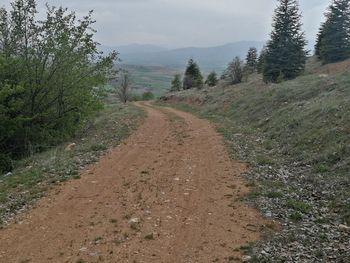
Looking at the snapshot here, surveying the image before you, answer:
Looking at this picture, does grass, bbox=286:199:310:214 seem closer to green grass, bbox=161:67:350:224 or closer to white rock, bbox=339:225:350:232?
green grass, bbox=161:67:350:224

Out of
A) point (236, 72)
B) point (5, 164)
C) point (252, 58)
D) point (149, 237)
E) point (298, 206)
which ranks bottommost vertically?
point (5, 164)

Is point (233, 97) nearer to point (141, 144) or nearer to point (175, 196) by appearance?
point (141, 144)

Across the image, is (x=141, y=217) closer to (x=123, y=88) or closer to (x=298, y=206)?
(x=298, y=206)

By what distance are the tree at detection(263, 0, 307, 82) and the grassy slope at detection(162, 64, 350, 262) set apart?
15.2 meters

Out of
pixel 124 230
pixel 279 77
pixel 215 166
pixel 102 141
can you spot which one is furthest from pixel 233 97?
pixel 124 230

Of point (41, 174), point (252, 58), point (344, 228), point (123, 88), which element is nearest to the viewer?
point (344, 228)

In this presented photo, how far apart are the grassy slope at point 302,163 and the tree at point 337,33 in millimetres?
22009

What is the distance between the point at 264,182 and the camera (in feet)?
42.5

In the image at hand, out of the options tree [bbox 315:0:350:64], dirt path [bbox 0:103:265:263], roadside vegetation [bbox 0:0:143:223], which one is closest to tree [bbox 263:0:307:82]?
tree [bbox 315:0:350:64]

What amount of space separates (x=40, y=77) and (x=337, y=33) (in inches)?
1536

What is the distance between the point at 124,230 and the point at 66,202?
9.32 feet

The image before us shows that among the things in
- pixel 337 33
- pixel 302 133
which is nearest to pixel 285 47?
pixel 337 33

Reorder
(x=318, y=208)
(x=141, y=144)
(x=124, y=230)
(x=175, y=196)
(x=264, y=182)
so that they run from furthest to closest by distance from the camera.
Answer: (x=141, y=144)
(x=264, y=182)
(x=175, y=196)
(x=318, y=208)
(x=124, y=230)

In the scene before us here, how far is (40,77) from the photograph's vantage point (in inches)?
910
